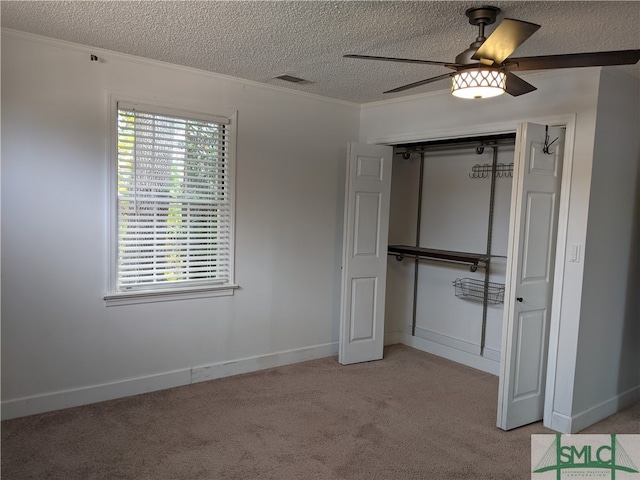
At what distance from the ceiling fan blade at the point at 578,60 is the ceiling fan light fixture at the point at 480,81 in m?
0.07

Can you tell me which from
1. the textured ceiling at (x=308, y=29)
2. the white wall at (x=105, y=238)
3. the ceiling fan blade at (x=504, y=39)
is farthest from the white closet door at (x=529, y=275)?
the white wall at (x=105, y=238)

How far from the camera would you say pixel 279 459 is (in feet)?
9.14

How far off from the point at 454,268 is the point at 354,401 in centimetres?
174

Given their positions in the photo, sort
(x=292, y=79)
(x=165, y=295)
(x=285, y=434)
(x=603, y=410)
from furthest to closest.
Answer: (x=292, y=79)
(x=165, y=295)
(x=603, y=410)
(x=285, y=434)

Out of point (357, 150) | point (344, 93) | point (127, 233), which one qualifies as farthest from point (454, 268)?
point (127, 233)

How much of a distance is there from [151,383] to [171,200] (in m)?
1.36

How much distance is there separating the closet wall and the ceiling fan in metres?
2.19

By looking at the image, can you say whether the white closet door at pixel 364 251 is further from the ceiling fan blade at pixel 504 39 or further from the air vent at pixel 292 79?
the ceiling fan blade at pixel 504 39

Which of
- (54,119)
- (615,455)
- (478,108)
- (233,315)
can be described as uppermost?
(478,108)

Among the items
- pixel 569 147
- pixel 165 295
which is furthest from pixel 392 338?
pixel 569 147

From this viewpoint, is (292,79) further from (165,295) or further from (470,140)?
(165,295)

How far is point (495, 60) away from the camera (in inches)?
81.7

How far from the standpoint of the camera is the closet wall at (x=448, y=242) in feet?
14.3

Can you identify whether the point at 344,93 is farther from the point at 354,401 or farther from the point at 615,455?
the point at 615,455
